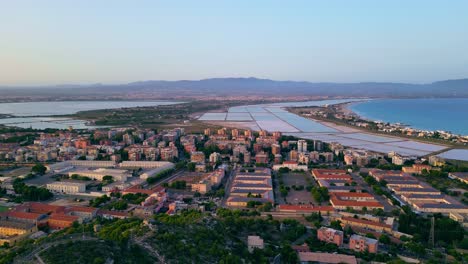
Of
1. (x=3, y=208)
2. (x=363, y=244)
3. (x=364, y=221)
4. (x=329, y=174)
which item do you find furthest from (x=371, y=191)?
(x=3, y=208)

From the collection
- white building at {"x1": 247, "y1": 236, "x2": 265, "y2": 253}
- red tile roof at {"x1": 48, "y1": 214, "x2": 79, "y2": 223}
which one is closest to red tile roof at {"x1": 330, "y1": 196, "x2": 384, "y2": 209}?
white building at {"x1": 247, "y1": 236, "x2": 265, "y2": 253}

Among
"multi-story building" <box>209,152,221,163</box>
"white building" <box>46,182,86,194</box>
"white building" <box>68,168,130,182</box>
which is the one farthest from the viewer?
"multi-story building" <box>209,152,221,163</box>

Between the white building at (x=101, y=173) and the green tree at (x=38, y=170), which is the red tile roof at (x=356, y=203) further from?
the green tree at (x=38, y=170)

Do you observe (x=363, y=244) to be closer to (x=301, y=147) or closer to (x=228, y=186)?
(x=228, y=186)

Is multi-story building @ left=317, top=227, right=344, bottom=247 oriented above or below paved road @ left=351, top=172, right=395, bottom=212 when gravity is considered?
above

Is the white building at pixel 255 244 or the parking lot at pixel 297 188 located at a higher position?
the white building at pixel 255 244

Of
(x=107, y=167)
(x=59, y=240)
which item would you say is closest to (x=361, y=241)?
(x=59, y=240)

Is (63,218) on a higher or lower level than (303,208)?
higher

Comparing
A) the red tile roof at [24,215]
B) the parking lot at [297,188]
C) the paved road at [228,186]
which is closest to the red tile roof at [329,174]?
the parking lot at [297,188]

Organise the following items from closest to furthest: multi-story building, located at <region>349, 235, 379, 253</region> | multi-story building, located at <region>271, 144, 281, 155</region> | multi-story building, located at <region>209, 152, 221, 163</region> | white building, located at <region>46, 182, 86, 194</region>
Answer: multi-story building, located at <region>349, 235, 379, 253</region>
white building, located at <region>46, 182, 86, 194</region>
multi-story building, located at <region>209, 152, 221, 163</region>
multi-story building, located at <region>271, 144, 281, 155</region>

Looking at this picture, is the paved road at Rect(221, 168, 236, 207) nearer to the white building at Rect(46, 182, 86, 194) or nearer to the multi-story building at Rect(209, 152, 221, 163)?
the multi-story building at Rect(209, 152, 221, 163)

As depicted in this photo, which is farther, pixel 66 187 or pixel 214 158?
pixel 214 158

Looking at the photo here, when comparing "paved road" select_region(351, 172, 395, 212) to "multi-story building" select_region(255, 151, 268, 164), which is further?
"multi-story building" select_region(255, 151, 268, 164)
